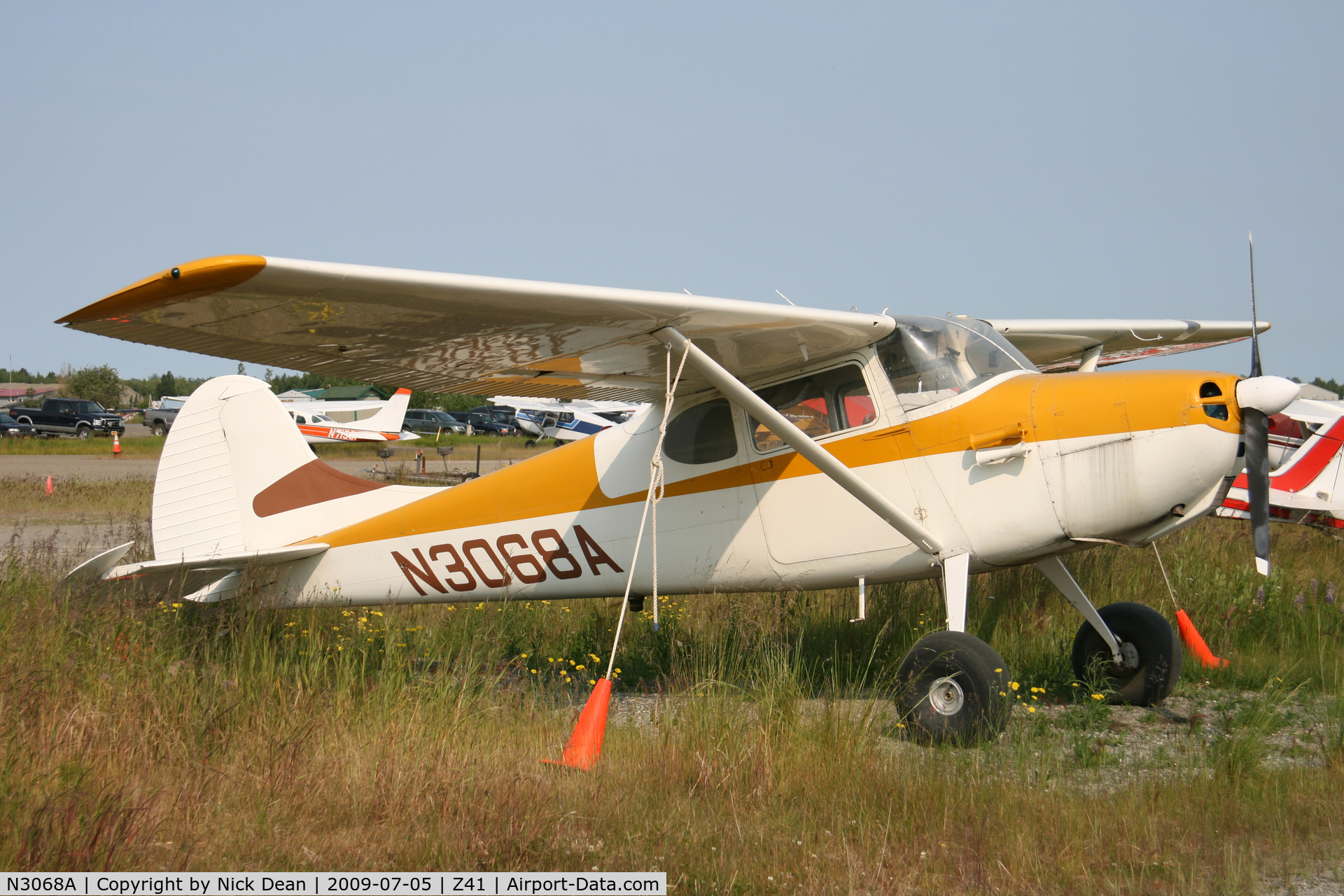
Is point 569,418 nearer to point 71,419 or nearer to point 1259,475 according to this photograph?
point 71,419

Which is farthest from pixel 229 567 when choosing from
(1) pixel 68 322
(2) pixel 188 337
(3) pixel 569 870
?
(3) pixel 569 870

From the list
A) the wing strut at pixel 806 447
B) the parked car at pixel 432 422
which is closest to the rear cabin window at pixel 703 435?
the wing strut at pixel 806 447

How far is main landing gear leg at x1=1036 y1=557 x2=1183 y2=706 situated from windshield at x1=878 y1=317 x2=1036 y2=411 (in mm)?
1222

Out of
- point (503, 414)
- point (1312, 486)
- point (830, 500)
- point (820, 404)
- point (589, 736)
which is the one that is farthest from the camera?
point (503, 414)

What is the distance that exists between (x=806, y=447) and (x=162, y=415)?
5892 centimetres

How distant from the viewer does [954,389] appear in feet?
16.9

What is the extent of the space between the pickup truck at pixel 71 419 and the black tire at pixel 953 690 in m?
50.0

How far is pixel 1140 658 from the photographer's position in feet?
18.4

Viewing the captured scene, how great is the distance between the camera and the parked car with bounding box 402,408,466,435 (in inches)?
2330

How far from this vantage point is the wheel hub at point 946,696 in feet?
15.3

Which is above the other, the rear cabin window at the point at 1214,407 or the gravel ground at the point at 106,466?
the rear cabin window at the point at 1214,407

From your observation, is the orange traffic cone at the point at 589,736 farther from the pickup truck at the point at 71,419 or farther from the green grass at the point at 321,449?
the pickup truck at the point at 71,419

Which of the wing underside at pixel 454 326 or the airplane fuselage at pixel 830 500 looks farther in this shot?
the airplane fuselage at pixel 830 500

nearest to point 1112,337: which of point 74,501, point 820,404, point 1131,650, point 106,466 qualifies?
point 1131,650
